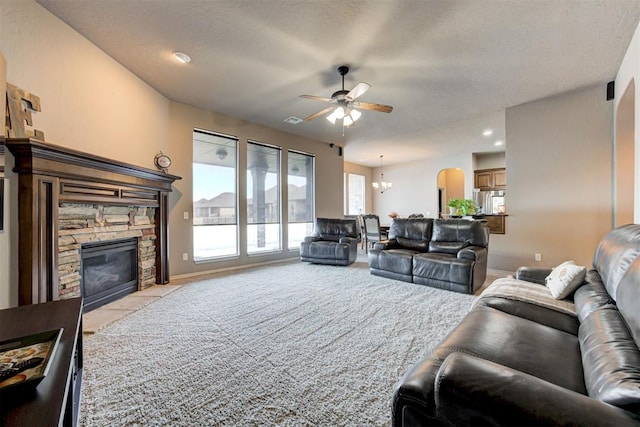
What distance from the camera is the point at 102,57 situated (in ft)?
10.1

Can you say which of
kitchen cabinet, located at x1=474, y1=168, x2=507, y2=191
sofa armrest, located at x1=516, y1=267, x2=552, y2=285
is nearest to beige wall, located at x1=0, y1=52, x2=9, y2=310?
sofa armrest, located at x1=516, y1=267, x2=552, y2=285

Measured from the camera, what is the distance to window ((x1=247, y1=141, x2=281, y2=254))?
17.9 feet

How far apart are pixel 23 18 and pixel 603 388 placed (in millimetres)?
4303

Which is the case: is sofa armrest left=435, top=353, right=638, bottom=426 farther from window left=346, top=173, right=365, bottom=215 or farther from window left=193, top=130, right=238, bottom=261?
window left=346, top=173, right=365, bottom=215

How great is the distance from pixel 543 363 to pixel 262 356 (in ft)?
5.53

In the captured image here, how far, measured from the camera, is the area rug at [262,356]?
147 cm

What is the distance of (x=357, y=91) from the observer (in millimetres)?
2979

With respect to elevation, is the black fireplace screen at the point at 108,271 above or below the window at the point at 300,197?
below

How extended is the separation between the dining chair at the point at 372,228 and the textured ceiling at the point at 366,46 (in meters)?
2.76

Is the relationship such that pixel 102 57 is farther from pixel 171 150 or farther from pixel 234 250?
pixel 234 250

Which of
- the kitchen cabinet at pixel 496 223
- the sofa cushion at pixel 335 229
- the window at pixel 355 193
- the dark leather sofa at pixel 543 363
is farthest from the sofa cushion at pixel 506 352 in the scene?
the window at pixel 355 193

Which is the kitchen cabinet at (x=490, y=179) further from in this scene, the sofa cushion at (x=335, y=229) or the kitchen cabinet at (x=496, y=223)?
the sofa cushion at (x=335, y=229)

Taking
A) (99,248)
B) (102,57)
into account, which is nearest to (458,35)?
(102,57)

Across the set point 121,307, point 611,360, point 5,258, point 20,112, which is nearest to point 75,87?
point 20,112
